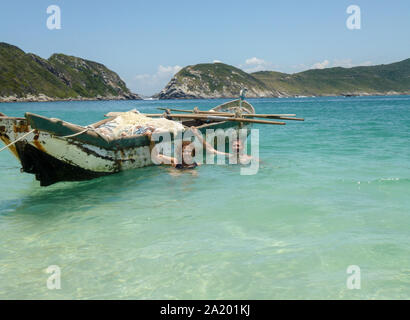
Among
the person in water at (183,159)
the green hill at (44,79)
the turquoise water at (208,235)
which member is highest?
the green hill at (44,79)

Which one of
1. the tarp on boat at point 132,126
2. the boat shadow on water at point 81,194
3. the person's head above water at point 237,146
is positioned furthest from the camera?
the person's head above water at point 237,146

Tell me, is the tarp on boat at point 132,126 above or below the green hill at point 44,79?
below

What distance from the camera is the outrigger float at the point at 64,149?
7.79m

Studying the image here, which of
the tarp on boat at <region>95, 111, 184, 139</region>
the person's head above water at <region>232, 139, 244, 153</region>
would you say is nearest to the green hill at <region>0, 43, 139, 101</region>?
the person's head above water at <region>232, 139, 244, 153</region>

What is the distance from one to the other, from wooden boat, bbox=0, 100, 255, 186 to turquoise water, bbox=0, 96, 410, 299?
0.46 meters

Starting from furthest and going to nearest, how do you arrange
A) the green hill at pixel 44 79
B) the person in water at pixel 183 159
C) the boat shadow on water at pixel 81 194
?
the green hill at pixel 44 79, the person in water at pixel 183 159, the boat shadow on water at pixel 81 194

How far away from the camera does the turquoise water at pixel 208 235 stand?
173 inches

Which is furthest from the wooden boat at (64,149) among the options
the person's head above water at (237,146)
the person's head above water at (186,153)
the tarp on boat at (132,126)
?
the person's head above water at (237,146)

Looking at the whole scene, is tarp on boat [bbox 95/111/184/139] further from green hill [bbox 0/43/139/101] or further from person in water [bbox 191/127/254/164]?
green hill [bbox 0/43/139/101]

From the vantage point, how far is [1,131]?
7.90 metres

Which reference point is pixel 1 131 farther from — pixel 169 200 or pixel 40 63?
pixel 40 63

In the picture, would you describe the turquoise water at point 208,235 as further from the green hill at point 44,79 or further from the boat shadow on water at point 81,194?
the green hill at point 44,79

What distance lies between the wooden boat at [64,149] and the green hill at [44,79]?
125226mm

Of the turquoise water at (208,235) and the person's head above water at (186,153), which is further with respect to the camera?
the person's head above water at (186,153)
